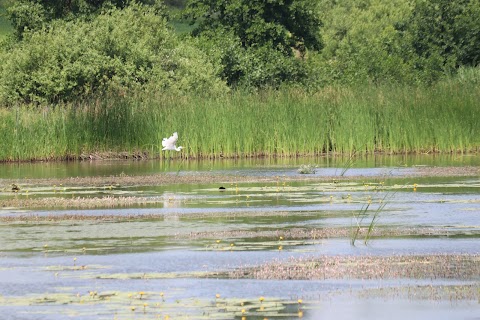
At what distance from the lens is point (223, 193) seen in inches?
797

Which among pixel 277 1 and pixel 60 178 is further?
pixel 277 1

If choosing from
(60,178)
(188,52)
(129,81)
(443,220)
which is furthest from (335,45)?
(443,220)

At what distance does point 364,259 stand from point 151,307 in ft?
9.99

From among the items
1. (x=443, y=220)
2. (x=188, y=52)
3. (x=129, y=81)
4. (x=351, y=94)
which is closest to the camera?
(x=443, y=220)

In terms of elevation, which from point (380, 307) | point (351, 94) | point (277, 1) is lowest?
point (380, 307)

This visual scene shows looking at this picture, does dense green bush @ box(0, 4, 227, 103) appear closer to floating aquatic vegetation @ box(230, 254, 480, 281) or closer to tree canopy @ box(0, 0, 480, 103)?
tree canopy @ box(0, 0, 480, 103)

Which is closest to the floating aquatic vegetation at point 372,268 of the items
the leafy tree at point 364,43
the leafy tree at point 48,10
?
the leafy tree at point 364,43

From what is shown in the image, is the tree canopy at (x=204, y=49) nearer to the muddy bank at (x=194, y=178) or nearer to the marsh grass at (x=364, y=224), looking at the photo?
the muddy bank at (x=194, y=178)

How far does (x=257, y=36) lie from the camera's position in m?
48.8

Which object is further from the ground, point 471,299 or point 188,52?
point 188,52

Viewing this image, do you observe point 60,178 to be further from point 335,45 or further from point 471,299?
point 335,45

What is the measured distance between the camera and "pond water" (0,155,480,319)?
10164 mm

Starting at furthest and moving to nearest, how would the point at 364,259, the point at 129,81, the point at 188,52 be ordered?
the point at 188,52 < the point at 129,81 < the point at 364,259

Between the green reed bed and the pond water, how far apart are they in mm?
7502
